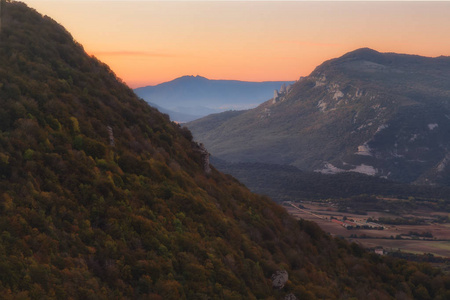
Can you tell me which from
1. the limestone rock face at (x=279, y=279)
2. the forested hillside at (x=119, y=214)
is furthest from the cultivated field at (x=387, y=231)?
the limestone rock face at (x=279, y=279)

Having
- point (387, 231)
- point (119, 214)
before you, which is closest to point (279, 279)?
point (119, 214)

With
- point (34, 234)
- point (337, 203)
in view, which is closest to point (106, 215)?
point (34, 234)

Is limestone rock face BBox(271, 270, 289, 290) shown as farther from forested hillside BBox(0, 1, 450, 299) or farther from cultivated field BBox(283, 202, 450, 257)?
cultivated field BBox(283, 202, 450, 257)

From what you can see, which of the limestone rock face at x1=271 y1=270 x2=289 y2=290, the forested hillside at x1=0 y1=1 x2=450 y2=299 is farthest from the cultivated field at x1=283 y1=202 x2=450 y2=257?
the limestone rock face at x1=271 y1=270 x2=289 y2=290

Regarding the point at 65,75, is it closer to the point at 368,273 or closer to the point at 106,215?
→ the point at 106,215

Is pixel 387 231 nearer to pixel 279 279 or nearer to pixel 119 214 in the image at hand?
pixel 279 279

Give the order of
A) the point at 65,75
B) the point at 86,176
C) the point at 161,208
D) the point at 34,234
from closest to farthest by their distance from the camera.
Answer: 1. the point at 34,234
2. the point at 86,176
3. the point at 161,208
4. the point at 65,75

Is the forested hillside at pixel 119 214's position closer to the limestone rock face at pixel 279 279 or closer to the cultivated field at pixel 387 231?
the limestone rock face at pixel 279 279
